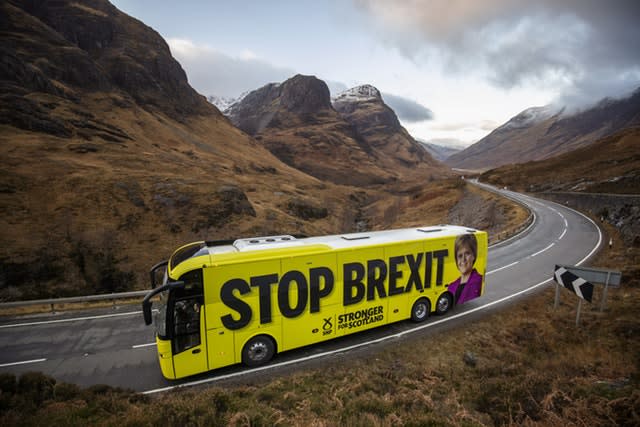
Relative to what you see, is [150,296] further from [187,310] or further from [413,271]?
[413,271]

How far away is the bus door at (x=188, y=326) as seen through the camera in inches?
323

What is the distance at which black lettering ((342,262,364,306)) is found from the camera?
10148 mm

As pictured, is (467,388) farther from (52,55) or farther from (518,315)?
(52,55)

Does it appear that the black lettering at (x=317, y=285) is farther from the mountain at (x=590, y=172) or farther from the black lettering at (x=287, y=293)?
the mountain at (x=590, y=172)

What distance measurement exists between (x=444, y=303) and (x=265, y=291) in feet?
28.8

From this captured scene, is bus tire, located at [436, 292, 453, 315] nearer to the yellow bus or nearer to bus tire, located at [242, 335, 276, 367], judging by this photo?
the yellow bus

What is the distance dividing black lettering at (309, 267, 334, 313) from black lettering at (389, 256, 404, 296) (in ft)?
8.65

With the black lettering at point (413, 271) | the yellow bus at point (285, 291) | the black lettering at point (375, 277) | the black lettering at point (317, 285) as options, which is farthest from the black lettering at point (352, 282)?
the black lettering at point (413, 271)

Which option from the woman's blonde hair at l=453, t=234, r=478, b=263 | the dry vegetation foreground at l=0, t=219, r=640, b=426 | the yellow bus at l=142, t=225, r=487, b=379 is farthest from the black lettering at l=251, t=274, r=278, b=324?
the woman's blonde hair at l=453, t=234, r=478, b=263

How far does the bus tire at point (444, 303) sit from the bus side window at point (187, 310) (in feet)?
33.4

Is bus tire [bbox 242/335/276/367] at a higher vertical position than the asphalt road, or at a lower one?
higher

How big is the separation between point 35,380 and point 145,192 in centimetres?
4042

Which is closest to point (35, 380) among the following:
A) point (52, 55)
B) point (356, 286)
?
point (356, 286)

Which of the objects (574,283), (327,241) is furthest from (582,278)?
(327,241)
